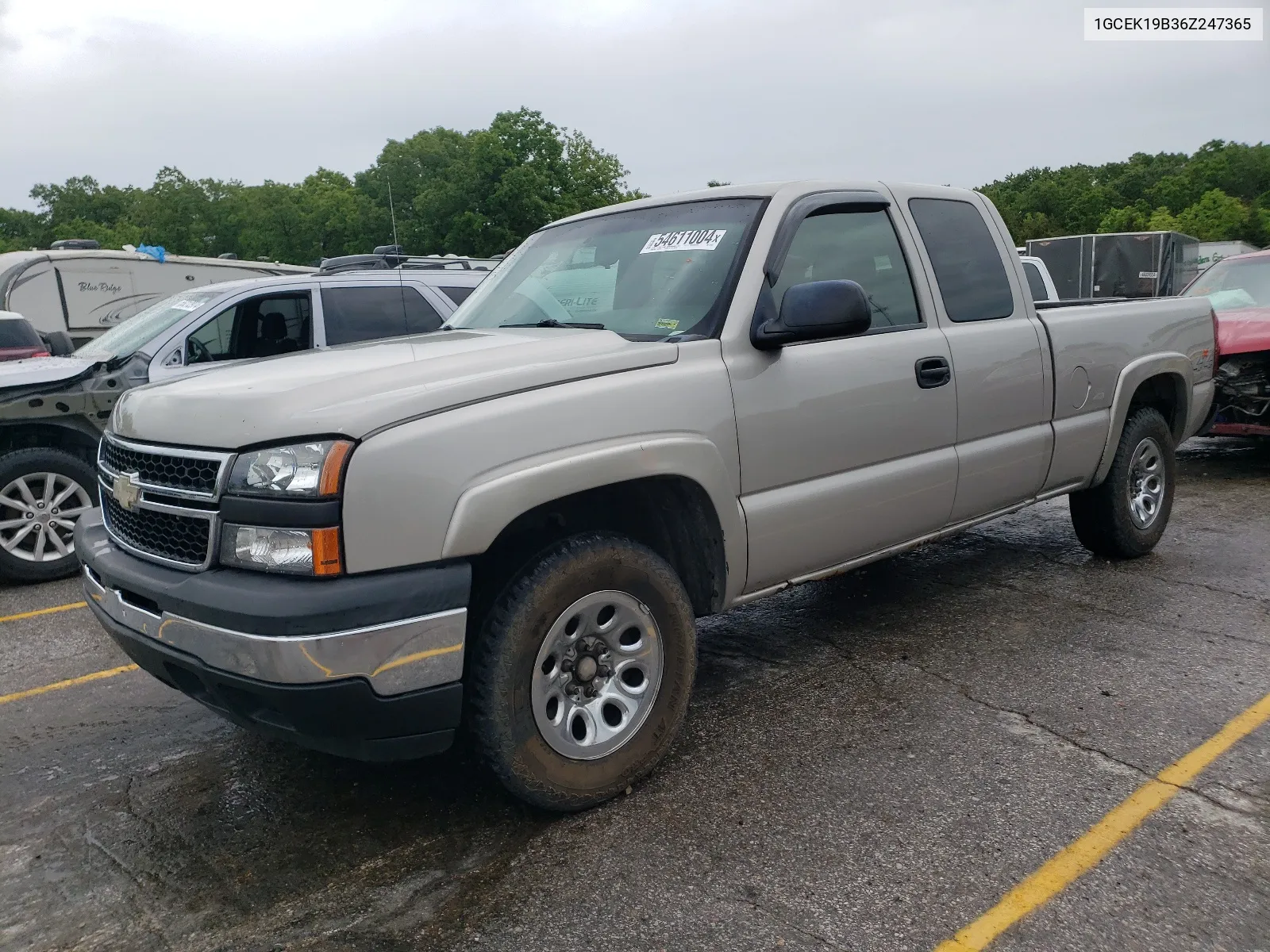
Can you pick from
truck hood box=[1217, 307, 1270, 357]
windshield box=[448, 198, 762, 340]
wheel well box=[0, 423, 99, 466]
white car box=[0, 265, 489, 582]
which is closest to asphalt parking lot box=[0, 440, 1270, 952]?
windshield box=[448, 198, 762, 340]

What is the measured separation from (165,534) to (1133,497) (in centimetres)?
488

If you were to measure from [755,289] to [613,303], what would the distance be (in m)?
0.55

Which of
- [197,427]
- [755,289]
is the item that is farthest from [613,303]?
[197,427]

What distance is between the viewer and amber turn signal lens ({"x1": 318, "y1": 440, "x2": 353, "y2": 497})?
2520mm

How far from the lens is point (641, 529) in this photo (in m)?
3.33

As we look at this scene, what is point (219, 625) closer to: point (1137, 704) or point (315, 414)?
point (315, 414)

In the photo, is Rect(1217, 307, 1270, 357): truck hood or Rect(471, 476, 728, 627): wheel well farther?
Rect(1217, 307, 1270, 357): truck hood

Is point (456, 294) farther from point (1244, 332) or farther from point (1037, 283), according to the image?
point (1244, 332)

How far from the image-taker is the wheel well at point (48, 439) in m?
6.16

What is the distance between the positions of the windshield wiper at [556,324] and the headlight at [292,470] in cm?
129

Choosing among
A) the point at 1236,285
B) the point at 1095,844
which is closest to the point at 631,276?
the point at 1095,844

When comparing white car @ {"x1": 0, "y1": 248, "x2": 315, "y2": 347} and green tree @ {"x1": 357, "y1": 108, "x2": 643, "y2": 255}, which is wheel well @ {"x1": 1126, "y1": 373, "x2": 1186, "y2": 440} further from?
green tree @ {"x1": 357, "y1": 108, "x2": 643, "y2": 255}

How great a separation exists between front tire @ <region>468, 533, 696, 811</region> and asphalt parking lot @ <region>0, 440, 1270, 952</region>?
0.61ft

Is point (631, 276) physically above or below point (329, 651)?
above
